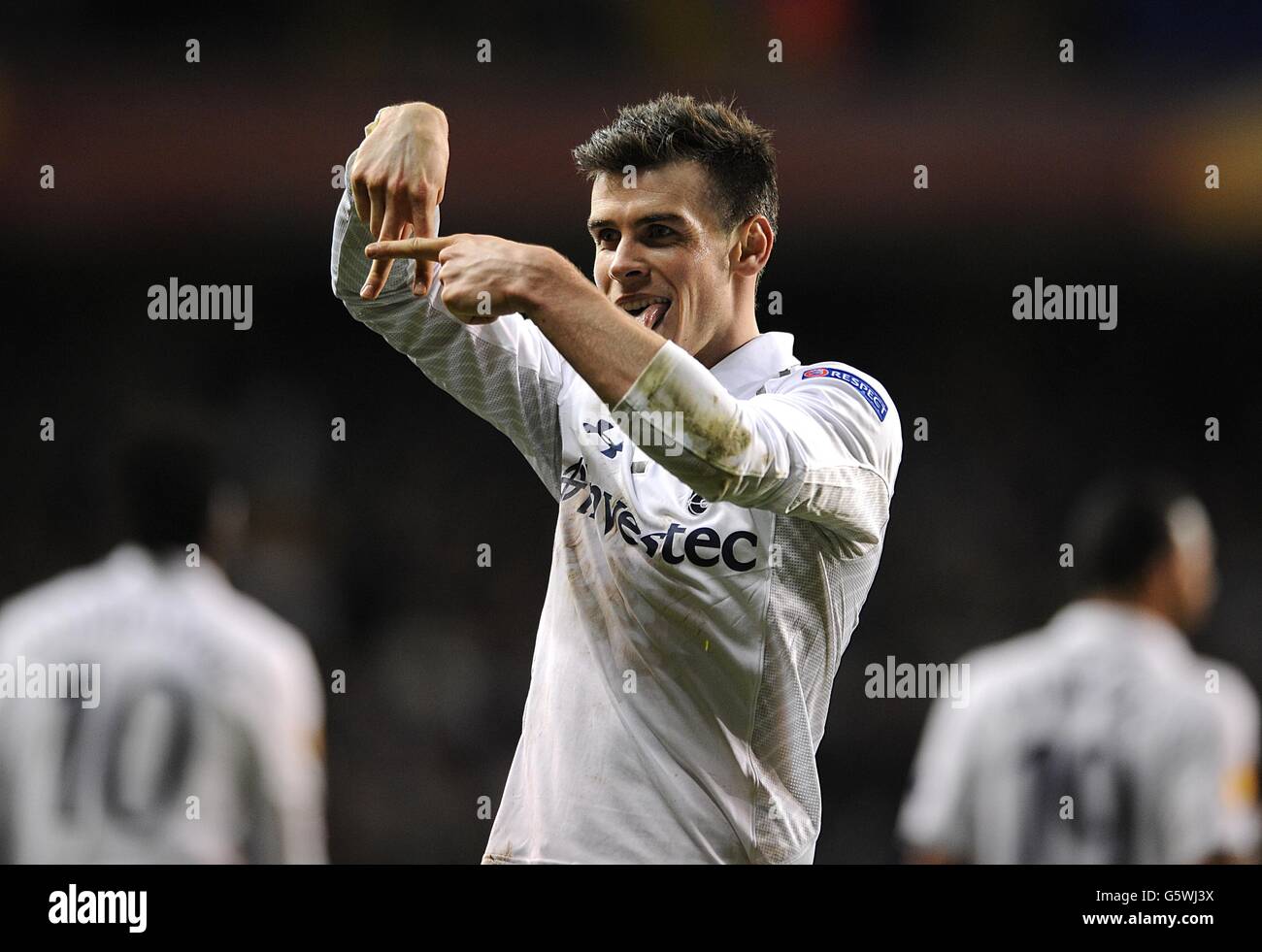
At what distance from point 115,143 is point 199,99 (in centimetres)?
45

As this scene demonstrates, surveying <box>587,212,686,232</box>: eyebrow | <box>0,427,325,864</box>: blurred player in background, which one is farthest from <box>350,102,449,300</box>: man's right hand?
<box>0,427,325,864</box>: blurred player in background

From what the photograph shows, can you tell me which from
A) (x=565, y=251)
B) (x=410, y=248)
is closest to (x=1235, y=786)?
(x=410, y=248)

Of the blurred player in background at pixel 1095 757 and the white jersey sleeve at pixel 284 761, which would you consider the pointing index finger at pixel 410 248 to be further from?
the blurred player in background at pixel 1095 757

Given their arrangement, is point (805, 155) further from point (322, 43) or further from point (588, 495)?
point (588, 495)

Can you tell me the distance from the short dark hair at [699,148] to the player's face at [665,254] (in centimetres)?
3

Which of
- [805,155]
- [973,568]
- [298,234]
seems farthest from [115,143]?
[973,568]

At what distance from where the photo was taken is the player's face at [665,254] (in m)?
3.18

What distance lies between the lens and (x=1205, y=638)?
655cm

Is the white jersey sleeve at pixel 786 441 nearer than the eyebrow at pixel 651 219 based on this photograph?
Yes

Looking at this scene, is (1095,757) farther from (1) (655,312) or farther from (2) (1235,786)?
(1) (655,312)

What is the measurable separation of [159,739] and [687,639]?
95cm

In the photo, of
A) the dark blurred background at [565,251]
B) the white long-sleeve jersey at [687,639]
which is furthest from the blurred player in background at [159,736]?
the dark blurred background at [565,251]

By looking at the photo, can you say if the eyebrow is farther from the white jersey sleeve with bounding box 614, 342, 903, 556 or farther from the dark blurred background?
the dark blurred background

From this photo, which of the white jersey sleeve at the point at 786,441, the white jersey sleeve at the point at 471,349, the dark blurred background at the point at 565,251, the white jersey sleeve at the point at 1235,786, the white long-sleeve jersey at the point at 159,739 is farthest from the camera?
the dark blurred background at the point at 565,251
